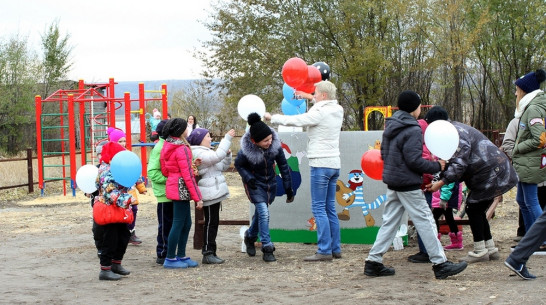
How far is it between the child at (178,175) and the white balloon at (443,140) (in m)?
2.33

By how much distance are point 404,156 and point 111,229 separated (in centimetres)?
282

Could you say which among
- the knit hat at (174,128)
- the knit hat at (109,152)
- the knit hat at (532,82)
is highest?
the knit hat at (532,82)

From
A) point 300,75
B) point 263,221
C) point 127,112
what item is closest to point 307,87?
point 300,75

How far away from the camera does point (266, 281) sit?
22.0ft

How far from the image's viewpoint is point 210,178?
7688mm

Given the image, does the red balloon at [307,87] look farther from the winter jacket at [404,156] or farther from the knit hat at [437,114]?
the winter jacket at [404,156]

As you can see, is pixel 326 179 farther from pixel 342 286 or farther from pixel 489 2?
pixel 489 2

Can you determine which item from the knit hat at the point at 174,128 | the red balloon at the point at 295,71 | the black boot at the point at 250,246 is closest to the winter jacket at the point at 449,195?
the red balloon at the point at 295,71

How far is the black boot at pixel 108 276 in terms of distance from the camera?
276 inches

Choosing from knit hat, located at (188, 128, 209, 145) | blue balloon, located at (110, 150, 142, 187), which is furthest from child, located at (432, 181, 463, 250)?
blue balloon, located at (110, 150, 142, 187)

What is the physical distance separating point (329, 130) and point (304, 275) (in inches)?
60.7

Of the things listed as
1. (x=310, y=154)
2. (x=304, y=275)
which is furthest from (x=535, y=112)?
(x=304, y=275)

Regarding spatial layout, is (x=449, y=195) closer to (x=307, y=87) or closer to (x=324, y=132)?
(x=324, y=132)

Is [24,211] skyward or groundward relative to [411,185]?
groundward
